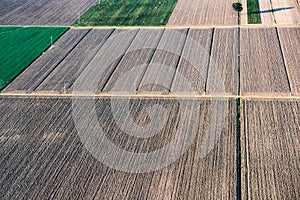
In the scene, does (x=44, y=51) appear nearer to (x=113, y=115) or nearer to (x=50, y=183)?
(x=113, y=115)

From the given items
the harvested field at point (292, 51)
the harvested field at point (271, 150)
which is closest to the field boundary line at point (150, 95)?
the harvested field at point (271, 150)

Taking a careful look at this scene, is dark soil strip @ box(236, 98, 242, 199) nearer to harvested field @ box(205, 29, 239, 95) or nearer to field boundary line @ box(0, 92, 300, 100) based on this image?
field boundary line @ box(0, 92, 300, 100)

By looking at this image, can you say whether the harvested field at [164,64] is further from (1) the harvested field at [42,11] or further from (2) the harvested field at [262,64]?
(1) the harvested field at [42,11]

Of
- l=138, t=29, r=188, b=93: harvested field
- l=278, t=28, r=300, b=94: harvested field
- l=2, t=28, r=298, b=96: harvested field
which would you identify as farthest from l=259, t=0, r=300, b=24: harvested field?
l=138, t=29, r=188, b=93: harvested field

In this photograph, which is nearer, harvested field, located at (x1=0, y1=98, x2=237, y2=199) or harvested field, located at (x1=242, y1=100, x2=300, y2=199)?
harvested field, located at (x1=242, y1=100, x2=300, y2=199)

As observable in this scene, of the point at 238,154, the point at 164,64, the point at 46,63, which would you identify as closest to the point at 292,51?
the point at 164,64

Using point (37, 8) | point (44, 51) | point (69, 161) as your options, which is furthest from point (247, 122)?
point (37, 8)

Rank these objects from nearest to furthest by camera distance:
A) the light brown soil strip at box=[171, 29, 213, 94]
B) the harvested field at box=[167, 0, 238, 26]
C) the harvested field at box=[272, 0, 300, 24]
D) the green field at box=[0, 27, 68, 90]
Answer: the light brown soil strip at box=[171, 29, 213, 94] → the green field at box=[0, 27, 68, 90] → the harvested field at box=[272, 0, 300, 24] → the harvested field at box=[167, 0, 238, 26]
